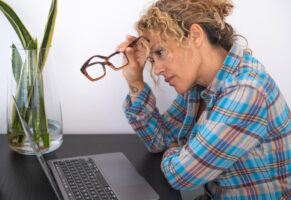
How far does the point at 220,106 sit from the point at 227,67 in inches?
6.5

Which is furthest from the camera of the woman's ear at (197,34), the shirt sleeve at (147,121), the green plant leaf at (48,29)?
the shirt sleeve at (147,121)

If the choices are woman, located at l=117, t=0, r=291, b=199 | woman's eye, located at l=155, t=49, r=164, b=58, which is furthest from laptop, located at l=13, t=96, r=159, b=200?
woman's eye, located at l=155, t=49, r=164, b=58

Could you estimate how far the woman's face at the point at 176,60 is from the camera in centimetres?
111

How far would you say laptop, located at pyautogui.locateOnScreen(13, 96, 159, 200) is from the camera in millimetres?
986

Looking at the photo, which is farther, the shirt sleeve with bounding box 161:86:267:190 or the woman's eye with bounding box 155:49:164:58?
the woman's eye with bounding box 155:49:164:58

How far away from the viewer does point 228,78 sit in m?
1.04

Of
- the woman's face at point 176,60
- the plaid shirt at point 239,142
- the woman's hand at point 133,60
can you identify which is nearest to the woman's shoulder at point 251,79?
→ the plaid shirt at point 239,142

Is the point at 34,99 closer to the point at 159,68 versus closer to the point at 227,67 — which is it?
the point at 159,68

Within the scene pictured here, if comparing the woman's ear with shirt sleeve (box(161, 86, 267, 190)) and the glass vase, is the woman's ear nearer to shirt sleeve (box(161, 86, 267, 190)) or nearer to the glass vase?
shirt sleeve (box(161, 86, 267, 190))

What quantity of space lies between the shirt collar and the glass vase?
1.71 ft

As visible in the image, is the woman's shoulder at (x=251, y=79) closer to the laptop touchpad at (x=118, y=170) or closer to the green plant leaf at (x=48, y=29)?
the laptop touchpad at (x=118, y=170)

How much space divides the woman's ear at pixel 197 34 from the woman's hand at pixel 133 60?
0.68ft

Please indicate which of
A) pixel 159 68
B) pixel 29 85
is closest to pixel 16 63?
pixel 29 85

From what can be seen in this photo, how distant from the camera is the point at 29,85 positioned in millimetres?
1150
